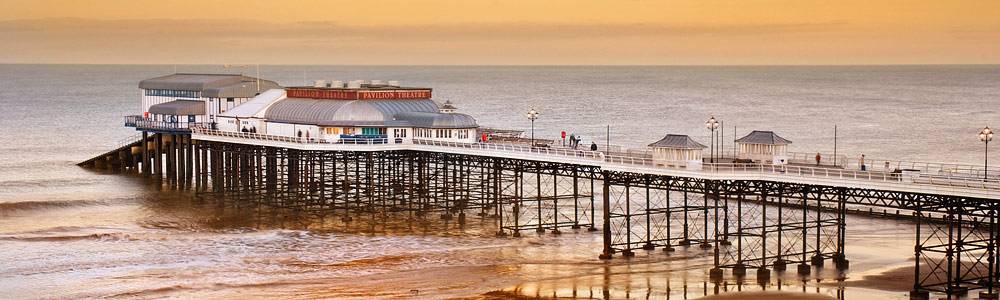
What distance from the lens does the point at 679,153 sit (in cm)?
5888

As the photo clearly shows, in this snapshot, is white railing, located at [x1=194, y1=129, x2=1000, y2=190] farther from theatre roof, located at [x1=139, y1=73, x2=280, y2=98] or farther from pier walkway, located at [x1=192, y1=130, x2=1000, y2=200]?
theatre roof, located at [x1=139, y1=73, x2=280, y2=98]

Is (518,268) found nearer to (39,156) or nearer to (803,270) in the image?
(803,270)

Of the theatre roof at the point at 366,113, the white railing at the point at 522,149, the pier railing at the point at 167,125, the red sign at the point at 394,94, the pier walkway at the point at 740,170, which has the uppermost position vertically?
the red sign at the point at 394,94

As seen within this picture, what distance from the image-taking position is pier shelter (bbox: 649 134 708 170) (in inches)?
2285

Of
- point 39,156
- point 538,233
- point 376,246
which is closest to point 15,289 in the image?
point 376,246

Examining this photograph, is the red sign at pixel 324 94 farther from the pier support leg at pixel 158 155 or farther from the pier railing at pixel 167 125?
the pier support leg at pixel 158 155

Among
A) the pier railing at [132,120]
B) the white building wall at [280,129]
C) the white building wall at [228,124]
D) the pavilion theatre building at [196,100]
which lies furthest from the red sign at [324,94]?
the pier railing at [132,120]

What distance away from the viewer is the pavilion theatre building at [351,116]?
249 feet

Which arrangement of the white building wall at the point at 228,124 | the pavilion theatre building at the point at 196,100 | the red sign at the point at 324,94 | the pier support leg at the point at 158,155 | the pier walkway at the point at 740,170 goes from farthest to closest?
the pier support leg at the point at 158,155 < the pavilion theatre building at the point at 196,100 < the white building wall at the point at 228,124 < the red sign at the point at 324,94 < the pier walkway at the point at 740,170

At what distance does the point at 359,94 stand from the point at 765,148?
99.4 feet

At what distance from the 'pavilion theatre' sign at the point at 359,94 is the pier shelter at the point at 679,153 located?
2671cm

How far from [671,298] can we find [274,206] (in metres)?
35.8

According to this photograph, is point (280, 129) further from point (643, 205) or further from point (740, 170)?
point (740, 170)

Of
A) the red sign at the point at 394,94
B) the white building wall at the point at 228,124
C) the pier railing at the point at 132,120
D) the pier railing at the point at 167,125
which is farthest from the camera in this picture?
the pier railing at the point at 132,120
